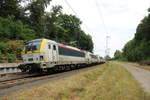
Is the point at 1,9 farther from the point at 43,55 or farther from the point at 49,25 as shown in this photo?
the point at 43,55

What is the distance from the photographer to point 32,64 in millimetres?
15656

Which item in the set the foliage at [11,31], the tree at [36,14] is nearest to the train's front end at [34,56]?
the foliage at [11,31]

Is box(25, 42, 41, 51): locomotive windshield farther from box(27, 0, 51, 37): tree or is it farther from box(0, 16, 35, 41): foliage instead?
box(27, 0, 51, 37): tree

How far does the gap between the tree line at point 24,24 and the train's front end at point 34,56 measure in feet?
18.2

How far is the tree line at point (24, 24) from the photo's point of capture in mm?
25356

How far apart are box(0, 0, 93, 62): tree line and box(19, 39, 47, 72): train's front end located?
5.55 meters

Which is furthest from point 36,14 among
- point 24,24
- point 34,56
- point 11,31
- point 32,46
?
point 34,56

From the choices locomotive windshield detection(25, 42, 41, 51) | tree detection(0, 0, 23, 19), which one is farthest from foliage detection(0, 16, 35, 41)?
locomotive windshield detection(25, 42, 41, 51)

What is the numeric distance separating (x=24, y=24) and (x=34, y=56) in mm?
26343

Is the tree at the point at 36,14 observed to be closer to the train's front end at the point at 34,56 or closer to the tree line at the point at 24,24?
the tree line at the point at 24,24

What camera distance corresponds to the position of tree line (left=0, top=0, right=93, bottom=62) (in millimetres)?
25356

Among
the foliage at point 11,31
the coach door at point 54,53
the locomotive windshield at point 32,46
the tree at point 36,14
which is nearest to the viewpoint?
the locomotive windshield at point 32,46

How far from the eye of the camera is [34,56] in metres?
16.0

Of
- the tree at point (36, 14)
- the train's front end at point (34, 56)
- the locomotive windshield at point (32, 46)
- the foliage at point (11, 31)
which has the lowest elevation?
the train's front end at point (34, 56)
